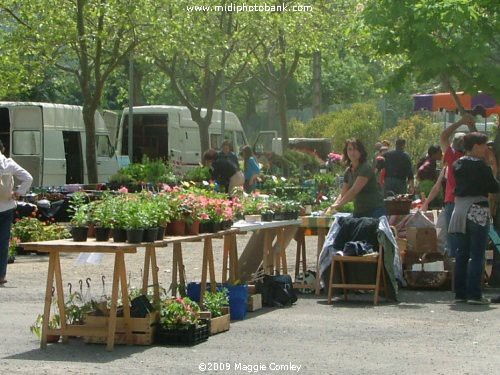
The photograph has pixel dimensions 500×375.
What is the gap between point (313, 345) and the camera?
395 inches

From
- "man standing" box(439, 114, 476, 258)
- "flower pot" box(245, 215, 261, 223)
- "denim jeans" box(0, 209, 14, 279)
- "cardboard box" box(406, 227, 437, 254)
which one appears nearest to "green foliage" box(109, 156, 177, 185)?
"man standing" box(439, 114, 476, 258)

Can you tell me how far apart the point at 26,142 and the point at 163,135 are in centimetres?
692

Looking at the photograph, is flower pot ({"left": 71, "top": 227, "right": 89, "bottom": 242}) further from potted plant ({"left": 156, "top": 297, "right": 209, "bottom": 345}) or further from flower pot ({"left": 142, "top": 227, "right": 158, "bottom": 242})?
potted plant ({"left": 156, "top": 297, "right": 209, "bottom": 345})

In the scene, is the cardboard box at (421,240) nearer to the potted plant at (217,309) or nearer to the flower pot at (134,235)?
the potted plant at (217,309)

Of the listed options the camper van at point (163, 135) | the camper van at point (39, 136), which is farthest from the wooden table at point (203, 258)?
the camper van at point (163, 135)

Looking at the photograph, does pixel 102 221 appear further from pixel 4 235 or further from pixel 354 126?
pixel 354 126

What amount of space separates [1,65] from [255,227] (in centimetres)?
1887

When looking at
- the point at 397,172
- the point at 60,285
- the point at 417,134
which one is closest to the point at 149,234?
the point at 60,285

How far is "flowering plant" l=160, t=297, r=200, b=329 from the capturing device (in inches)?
394

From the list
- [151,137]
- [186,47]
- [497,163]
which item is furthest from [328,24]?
[497,163]

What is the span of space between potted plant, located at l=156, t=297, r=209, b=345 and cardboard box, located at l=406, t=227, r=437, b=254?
194 inches

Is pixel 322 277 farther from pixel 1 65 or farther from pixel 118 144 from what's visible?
pixel 118 144

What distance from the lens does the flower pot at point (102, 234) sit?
986cm

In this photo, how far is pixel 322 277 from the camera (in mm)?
13422
